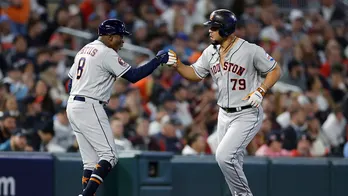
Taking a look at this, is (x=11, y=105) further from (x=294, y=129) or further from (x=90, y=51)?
(x=294, y=129)

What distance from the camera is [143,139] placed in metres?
12.7

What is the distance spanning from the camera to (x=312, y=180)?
1038cm

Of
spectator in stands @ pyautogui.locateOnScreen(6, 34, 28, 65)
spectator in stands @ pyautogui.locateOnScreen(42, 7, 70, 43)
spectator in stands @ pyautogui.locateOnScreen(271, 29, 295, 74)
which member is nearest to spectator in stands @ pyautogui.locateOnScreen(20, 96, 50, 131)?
spectator in stands @ pyautogui.locateOnScreen(6, 34, 28, 65)

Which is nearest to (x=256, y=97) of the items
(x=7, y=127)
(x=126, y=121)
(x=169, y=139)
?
(x=7, y=127)

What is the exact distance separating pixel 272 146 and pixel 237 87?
3.06 meters

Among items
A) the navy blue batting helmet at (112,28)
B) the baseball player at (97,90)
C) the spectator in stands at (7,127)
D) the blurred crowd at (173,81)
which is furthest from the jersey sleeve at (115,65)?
the spectator in stands at (7,127)

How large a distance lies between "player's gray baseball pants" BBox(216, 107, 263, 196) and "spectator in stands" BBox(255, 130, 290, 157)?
2.81 m

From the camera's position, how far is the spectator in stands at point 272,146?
11875 millimetres

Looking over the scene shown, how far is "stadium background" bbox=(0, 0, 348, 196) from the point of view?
9914 millimetres

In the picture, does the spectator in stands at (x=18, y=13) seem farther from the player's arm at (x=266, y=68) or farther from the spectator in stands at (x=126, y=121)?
the player's arm at (x=266, y=68)

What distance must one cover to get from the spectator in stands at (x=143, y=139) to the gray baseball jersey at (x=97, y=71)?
354 centimetres

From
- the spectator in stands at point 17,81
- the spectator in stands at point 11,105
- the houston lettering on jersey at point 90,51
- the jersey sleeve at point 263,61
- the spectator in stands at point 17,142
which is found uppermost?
the houston lettering on jersey at point 90,51

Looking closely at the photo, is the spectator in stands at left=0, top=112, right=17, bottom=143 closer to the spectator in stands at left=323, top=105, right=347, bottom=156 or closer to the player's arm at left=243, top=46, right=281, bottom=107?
the player's arm at left=243, top=46, right=281, bottom=107

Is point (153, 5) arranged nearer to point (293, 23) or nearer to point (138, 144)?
point (293, 23)
